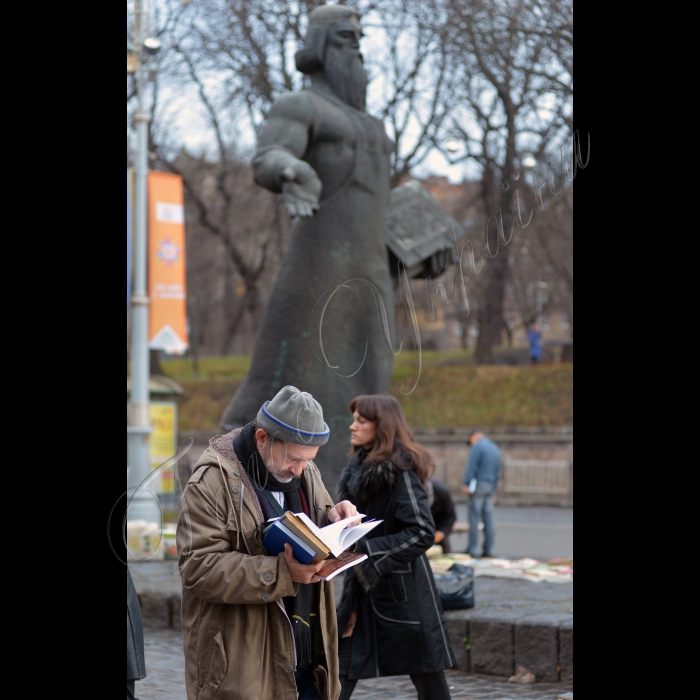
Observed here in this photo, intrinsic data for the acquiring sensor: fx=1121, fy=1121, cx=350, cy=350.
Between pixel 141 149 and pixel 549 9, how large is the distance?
234 inches

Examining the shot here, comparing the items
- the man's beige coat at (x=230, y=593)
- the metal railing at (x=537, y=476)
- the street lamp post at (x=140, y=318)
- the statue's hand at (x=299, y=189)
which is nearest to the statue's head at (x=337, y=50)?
the statue's hand at (x=299, y=189)

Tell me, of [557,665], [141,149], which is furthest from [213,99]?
[557,665]

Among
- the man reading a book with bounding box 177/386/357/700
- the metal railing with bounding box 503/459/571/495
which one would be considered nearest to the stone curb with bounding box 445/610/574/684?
the man reading a book with bounding box 177/386/357/700

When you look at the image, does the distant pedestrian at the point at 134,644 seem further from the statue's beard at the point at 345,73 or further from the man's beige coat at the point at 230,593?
the statue's beard at the point at 345,73

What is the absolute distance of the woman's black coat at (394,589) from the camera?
4.76m

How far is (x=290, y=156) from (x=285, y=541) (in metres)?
4.07

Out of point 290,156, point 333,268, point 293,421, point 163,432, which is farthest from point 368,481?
point 163,432

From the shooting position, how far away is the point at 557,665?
237 inches

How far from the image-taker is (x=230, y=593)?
11.1 ft

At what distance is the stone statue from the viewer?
301 inches

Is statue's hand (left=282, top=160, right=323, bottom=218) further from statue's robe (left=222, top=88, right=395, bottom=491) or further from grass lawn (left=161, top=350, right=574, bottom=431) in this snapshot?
grass lawn (left=161, top=350, right=574, bottom=431)
